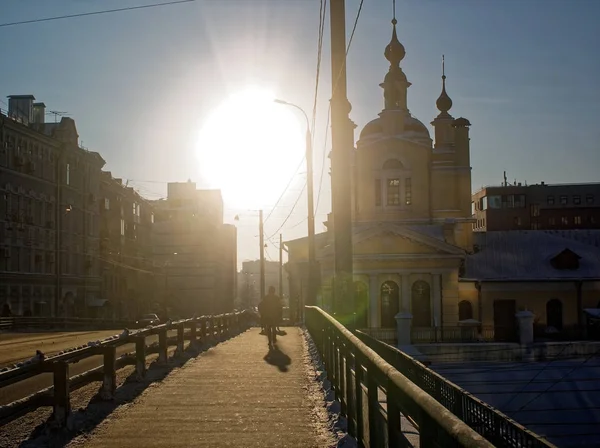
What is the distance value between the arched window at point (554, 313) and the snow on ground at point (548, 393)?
68.7 feet

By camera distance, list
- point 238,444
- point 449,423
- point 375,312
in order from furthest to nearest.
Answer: point 375,312 < point 238,444 < point 449,423

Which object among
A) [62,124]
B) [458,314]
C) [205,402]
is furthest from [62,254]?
[205,402]

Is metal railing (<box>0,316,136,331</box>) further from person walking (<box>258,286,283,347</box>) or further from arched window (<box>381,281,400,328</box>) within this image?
person walking (<box>258,286,283,347</box>)

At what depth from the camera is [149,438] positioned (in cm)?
909

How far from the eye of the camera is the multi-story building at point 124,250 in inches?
2800

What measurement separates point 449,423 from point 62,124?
61829 millimetres

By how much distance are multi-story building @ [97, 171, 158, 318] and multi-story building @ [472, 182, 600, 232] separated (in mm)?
52075

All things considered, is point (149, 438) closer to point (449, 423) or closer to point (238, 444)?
point (238, 444)

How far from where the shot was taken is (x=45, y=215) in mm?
58156

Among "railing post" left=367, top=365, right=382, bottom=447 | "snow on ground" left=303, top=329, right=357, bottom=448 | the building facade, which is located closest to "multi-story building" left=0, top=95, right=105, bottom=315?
the building facade

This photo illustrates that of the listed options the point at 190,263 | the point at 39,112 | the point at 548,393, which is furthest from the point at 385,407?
the point at 190,263

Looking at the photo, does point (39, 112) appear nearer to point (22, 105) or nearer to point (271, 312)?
point (22, 105)

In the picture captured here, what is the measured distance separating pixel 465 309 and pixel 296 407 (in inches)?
1864

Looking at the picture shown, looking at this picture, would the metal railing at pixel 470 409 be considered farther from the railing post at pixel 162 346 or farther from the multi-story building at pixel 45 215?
the multi-story building at pixel 45 215
